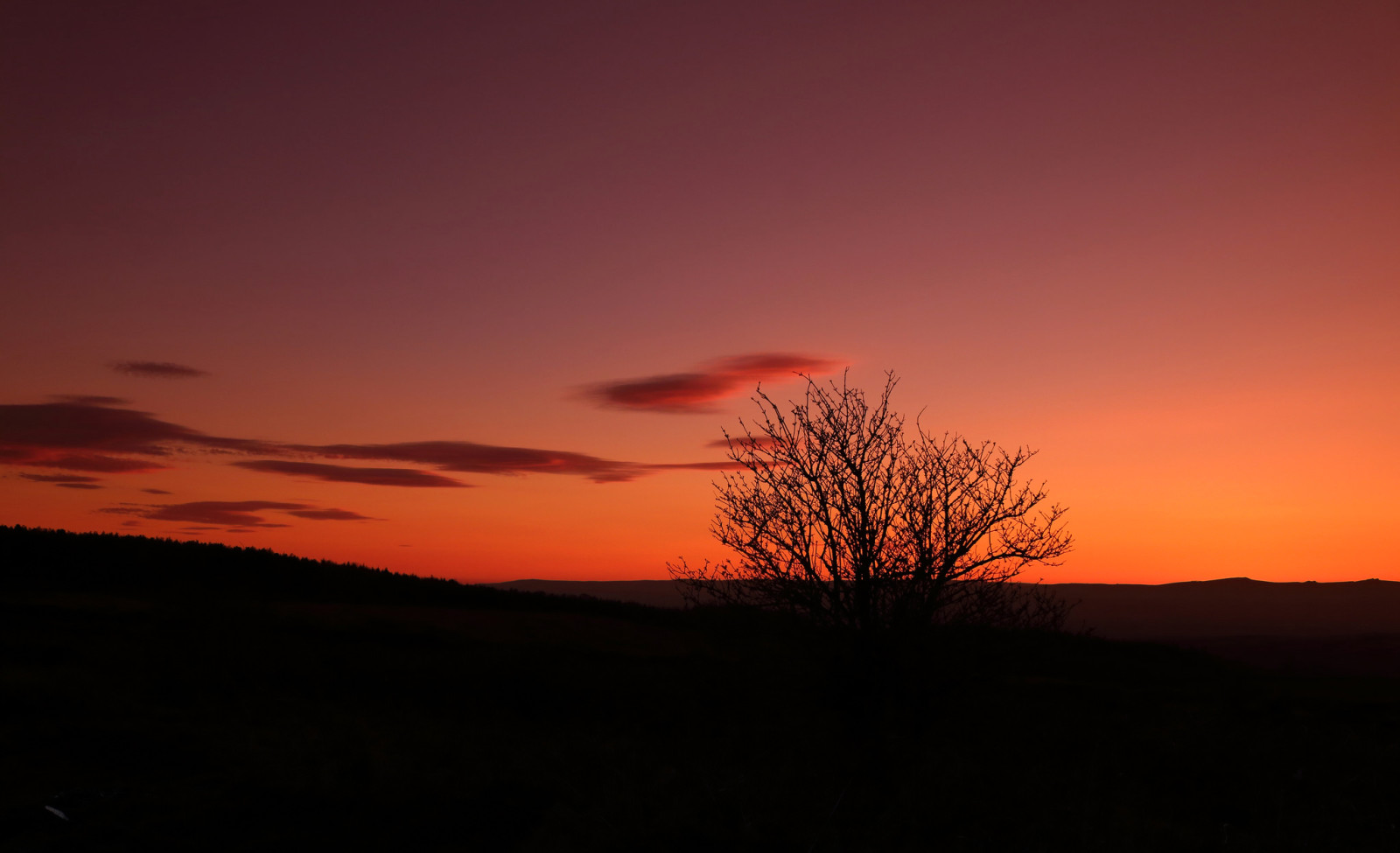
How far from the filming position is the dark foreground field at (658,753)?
10023 mm

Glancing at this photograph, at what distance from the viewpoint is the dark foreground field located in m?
10.0

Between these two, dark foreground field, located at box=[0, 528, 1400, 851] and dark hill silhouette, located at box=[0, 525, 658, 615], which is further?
dark hill silhouette, located at box=[0, 525, 658, 615]

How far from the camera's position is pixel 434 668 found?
29.4 m

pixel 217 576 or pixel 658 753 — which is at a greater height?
pixel 217 576

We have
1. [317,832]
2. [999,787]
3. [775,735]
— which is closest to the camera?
[317,832]

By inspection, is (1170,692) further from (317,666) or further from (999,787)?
(317,666)

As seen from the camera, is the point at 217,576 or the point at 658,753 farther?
the point at 217,576

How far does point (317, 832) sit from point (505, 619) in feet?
122

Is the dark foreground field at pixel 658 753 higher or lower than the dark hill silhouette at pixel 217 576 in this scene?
lower

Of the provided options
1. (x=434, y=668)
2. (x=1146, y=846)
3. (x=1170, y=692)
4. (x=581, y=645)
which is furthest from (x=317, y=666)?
(x=1170, y=692)

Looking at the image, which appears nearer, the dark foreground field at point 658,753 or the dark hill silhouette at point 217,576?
the dark foreground field at point 658,753

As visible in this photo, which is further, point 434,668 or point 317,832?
point 434,668

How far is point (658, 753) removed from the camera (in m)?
15.4

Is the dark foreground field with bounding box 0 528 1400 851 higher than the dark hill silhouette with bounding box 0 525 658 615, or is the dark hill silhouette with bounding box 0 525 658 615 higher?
the dark hill silhouette with bounding box 0 525 658 615
